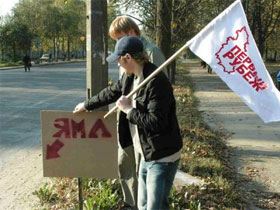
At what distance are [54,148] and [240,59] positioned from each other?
1779 mm

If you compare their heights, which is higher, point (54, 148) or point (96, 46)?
point (96, 46)

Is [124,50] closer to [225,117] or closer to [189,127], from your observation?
[189,127]

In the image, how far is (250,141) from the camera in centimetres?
805

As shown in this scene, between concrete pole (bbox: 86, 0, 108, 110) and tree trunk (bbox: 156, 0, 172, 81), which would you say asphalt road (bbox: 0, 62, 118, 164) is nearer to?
concrete pole (bbox: 86, 0, 108, 110)

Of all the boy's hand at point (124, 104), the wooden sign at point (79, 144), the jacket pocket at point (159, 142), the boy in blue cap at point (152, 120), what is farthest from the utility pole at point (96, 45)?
the jacket pocket at point (159, 142)

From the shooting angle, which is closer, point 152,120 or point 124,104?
point 152,120

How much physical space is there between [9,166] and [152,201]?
150 inches

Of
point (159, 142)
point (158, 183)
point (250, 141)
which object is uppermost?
point (159, 142)

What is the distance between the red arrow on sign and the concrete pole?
113 centimetres

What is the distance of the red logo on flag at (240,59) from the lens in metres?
2.98

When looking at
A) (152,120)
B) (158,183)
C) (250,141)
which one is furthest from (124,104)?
(250,141)

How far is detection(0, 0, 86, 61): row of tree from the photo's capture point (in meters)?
49.2

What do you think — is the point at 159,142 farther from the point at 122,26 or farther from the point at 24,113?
the point at 24,113

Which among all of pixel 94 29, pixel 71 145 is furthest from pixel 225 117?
pixel 71 145
